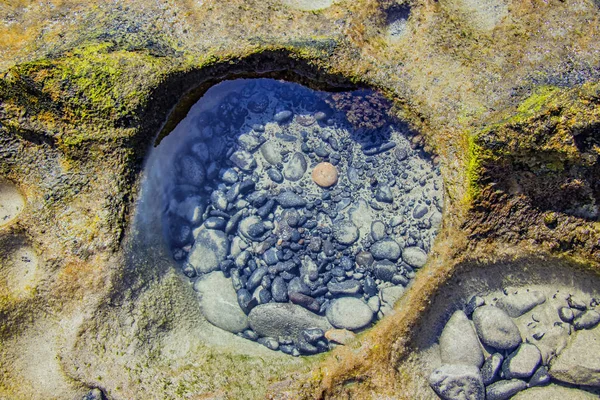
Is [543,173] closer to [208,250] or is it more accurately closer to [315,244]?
[315,244]

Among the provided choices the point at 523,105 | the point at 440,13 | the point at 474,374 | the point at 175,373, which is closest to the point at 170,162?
the point at 175,373

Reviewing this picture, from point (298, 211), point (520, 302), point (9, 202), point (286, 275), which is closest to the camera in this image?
point (9, 202)

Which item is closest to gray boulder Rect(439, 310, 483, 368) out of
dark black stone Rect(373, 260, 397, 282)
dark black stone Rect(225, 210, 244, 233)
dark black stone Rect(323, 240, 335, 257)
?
dark black stone Rect(373, 260, 397, 282)

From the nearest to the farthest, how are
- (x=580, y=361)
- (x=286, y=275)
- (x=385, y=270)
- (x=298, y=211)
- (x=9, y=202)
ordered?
(x=9, y=202), (x=580, y=361), (x=385, y=270), (x=286, y=275), (x=298, y=211)

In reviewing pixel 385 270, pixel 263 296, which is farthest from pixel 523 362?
pixel 263 296

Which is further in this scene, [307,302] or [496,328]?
[307,302]

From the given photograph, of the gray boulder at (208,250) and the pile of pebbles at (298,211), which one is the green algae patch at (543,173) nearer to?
the pile of pebbles at (298,211)

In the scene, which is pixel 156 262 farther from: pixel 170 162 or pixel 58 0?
pixel 58 0

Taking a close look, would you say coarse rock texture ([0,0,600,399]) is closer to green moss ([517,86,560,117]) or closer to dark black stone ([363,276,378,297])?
green moss ([517,86,560,117])
